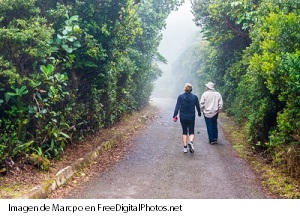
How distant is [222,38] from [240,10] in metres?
2.27

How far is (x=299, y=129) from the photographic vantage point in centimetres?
621

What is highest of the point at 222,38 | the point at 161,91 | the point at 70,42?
the point at 222,38

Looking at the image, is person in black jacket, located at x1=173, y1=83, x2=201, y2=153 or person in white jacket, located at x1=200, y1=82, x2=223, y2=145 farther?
person in white jacket, located at x1=200, y1=82, x2=223, y2=145

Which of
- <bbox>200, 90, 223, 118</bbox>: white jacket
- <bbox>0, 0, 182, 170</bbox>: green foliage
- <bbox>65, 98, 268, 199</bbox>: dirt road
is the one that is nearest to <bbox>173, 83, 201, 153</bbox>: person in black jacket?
<bbox>65, 98, 268, 199</bbox>: dirt road

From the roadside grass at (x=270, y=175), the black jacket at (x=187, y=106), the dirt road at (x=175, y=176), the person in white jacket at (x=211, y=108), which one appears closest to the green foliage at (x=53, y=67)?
the dirt road at (x=175, y=176)

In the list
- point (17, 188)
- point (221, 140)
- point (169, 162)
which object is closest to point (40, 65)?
point (17, 188)

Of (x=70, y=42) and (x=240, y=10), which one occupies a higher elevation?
(x=240, y=10)

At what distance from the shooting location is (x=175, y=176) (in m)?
6.65

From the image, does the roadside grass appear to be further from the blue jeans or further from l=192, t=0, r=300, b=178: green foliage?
the blue jeans

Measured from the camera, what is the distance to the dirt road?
5.66 m

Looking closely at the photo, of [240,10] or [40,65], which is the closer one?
[40,65]

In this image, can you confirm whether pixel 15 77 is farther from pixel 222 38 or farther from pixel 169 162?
pixel 222 38

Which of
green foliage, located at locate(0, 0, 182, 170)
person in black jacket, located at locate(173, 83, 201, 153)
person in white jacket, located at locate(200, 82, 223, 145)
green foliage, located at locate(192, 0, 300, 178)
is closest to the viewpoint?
green foliage, located at locate(0, 0, 182, 170)

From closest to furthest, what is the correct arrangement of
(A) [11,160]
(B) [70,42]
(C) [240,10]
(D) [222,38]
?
(A) [11,160]
(B) [70,42]
(C) [240,10]
(D) [222,38]
